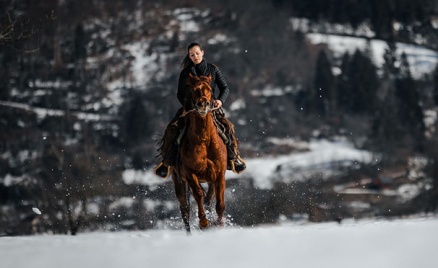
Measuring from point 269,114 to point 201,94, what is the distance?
15067 centimetres

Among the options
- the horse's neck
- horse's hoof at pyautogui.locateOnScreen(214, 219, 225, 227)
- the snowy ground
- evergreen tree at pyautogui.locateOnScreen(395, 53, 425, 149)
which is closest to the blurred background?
evergreen tree at pyautogui.locateOnScreen(395, 53, 425, 149)

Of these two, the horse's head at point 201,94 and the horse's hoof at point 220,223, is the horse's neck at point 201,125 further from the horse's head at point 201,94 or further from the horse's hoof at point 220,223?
the horse's hoof at point 220,223

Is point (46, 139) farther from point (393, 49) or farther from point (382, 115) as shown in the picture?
point (393, 49)

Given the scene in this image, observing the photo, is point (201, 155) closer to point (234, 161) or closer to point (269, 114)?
point (234, 161)

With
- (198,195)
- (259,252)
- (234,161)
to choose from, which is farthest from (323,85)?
(259,252)

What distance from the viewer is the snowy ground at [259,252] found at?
859cm

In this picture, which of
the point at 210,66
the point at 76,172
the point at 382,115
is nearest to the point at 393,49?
the point at 382,115

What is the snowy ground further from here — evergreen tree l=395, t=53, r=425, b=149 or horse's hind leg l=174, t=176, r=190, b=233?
evergreen tree l=395, t=53, r=425, b=149

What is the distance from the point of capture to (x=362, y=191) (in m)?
127

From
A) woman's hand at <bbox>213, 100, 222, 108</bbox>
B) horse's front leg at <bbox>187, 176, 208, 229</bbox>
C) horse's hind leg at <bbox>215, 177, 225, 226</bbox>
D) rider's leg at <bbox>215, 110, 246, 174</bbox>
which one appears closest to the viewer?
woman's hand at <bbox>213, 100, 222, 108</bbox>

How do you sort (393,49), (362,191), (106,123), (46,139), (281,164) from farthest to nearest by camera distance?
(393,49) < (106,123) < (46,139) < (281,164) < (362,191)

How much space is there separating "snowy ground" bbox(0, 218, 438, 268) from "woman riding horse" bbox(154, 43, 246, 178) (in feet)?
15.3

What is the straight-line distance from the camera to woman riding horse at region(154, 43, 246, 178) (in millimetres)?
15188

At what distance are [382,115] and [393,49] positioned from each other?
21.9m
